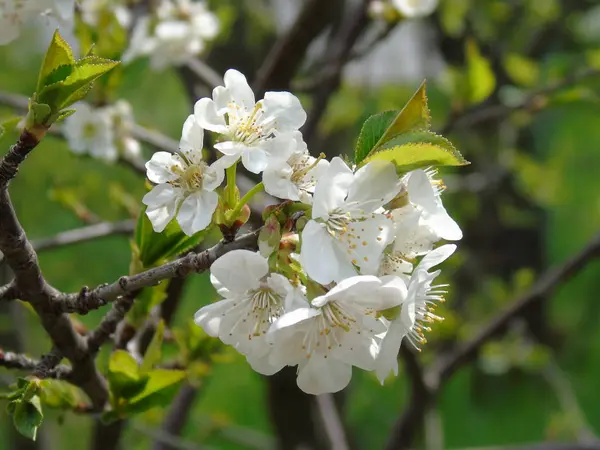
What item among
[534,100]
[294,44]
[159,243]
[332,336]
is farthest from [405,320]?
[534,100]

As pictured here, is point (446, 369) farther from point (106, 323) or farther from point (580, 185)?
point (580, 185)

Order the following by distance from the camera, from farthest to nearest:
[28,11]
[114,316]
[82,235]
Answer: [82,235], [28,11], [114,316]

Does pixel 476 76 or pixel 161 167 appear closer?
pixel 161 167

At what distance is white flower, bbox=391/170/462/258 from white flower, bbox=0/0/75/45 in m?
0.53

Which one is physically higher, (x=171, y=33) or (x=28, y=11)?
(x=28, y=11)

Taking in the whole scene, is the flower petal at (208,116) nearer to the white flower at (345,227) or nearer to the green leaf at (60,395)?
the white flower at (345,227)

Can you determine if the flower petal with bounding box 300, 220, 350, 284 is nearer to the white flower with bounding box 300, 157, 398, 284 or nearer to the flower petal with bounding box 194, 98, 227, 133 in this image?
the white flower with bounding box 300, 157, 398, 284

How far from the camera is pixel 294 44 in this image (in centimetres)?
135

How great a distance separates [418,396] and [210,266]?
1.10 metres

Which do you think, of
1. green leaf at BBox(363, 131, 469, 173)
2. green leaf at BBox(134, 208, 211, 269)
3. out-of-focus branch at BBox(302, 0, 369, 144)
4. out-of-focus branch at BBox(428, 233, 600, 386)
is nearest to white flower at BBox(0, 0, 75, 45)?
green leaf at BBox(134, 208, 211, 269)

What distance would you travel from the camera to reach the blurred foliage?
2135mm

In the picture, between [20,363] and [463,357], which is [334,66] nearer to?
[463,357]

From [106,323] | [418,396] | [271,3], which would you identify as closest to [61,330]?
[106,323]

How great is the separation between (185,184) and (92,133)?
2.70 ft
